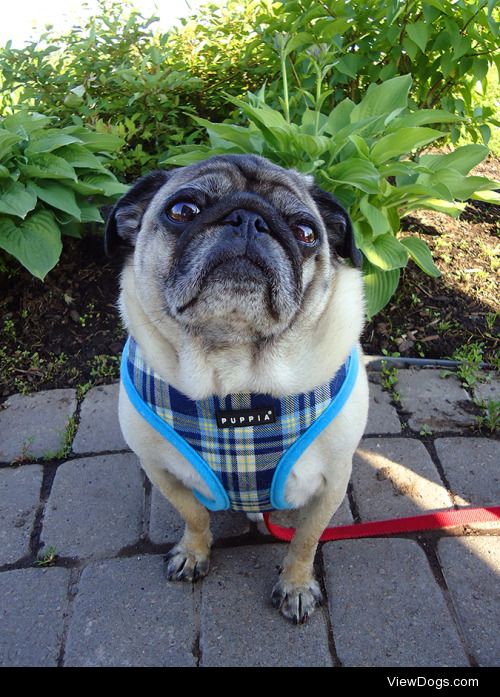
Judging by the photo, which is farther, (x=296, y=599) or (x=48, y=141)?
(x=48, y=141)

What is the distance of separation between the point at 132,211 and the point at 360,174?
49.7 inches

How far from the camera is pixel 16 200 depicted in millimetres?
2832

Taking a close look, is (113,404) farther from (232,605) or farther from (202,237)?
(202,237)

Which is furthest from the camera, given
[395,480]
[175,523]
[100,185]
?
[100,185]

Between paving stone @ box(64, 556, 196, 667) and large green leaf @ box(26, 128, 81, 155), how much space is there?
2253mm

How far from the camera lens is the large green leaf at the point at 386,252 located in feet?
8.89

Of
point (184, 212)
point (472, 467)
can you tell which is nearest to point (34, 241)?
point (184, 212)

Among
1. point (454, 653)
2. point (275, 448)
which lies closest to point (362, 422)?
point (275, 448)

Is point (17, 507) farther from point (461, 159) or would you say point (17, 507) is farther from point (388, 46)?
point (388, 46)

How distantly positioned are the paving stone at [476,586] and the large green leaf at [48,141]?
110 inches

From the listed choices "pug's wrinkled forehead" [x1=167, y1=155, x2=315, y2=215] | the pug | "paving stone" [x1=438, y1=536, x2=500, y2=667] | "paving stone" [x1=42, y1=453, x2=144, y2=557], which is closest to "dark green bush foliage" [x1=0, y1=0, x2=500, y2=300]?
"pug's wrinkled forehead" [x1=167, y1=155, x2=315, y2=215]

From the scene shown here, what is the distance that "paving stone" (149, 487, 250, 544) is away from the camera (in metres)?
2.19

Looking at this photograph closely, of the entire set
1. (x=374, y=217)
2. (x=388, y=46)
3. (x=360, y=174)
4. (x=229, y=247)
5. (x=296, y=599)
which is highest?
(x=229, y=247)

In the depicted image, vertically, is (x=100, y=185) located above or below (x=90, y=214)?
above
